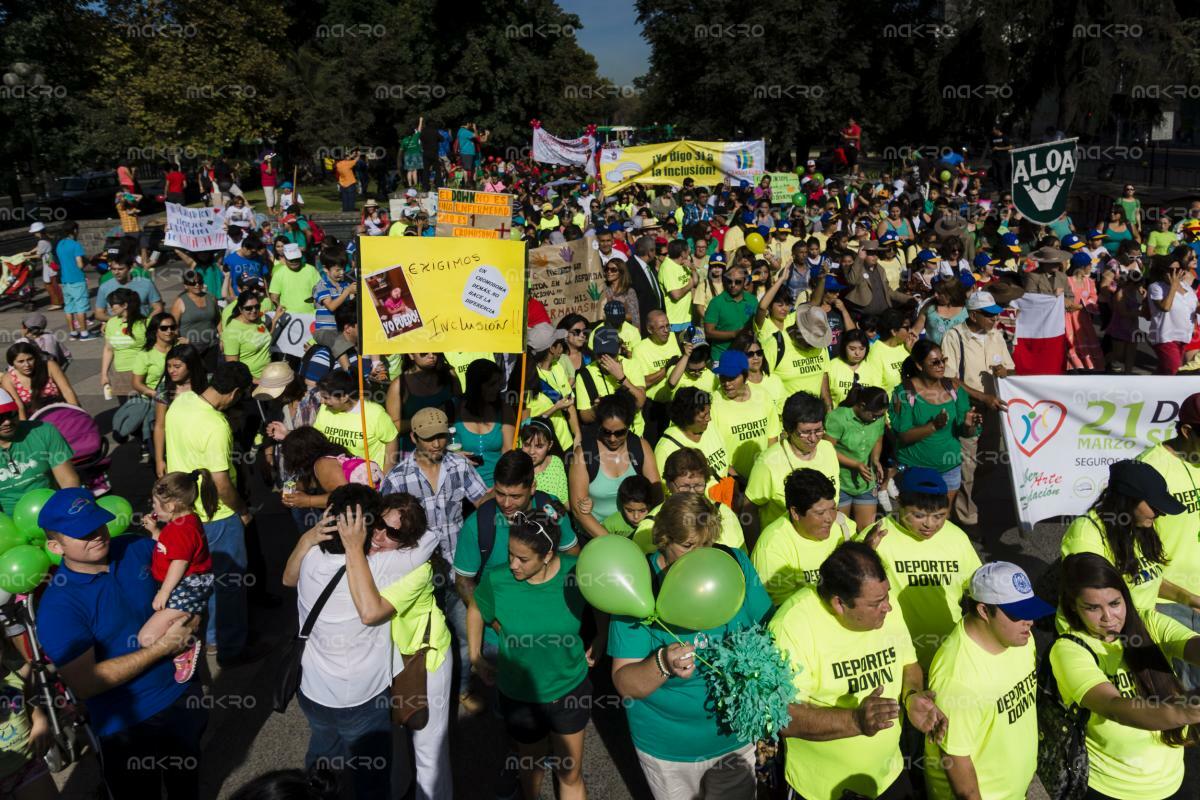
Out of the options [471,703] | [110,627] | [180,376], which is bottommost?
[471,703]

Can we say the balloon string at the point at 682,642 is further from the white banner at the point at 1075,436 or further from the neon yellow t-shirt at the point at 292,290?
the neon yellow t-shirt at the point at 292,290

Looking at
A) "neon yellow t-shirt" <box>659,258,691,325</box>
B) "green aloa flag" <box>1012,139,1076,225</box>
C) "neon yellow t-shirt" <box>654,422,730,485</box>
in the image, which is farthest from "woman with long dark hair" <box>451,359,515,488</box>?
"green aloa flag" <box>1012,139,1076,225</box>

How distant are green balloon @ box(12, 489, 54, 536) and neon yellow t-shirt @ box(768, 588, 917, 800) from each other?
3.64 meters

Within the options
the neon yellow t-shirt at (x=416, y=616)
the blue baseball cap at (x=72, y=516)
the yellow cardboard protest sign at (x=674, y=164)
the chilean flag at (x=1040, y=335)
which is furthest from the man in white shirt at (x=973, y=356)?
the yellow cardboard protest sign at (x=674, y=164)

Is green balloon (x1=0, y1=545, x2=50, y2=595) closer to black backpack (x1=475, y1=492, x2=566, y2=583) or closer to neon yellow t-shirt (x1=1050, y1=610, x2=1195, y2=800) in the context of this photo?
black backpack (x1=475, y1=492, x2=566, y2=583)

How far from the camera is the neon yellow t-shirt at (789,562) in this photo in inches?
169

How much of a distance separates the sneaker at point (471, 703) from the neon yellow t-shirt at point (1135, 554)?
326 centimetres

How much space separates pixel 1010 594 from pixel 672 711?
1.37 m

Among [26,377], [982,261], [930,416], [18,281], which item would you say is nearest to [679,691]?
[930,416]

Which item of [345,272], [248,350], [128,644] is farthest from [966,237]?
[128,644]

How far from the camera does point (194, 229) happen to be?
43.8ft

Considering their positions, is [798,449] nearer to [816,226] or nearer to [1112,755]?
[1112,755]

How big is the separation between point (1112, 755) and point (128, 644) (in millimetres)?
4118

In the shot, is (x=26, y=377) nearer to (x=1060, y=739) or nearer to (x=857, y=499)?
(x=857, y=499)
